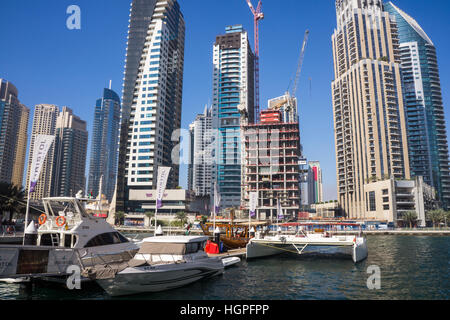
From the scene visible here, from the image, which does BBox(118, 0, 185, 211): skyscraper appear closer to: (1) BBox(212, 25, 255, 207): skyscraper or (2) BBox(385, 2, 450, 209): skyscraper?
(1) BBox(212, 25, 255, 207): skyscraper

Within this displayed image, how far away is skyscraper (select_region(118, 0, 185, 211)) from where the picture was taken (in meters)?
132

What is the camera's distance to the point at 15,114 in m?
186

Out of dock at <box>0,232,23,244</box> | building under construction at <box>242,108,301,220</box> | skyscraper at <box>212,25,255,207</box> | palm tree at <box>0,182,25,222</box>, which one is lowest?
dock at <box>0,232,23,244</box>

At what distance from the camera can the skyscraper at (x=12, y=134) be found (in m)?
168

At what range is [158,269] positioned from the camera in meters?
18.0

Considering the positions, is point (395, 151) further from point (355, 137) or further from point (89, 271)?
point (89, 271)

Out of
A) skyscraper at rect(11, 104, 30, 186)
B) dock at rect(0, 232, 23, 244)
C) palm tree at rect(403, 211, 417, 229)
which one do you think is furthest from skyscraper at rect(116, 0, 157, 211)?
palm tree at rect(403, 211, 417, 229)

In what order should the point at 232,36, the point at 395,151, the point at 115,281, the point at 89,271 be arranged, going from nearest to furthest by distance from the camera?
1. the point at 115,281
2. the point at 89,271
3. the point at 395,151
4. the point at 232,36

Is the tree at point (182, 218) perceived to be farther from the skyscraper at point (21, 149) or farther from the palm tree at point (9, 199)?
the skyscraper at point (21, 149)

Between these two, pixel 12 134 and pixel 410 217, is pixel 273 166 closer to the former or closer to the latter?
pixel 410 217

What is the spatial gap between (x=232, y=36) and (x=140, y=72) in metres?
83.4

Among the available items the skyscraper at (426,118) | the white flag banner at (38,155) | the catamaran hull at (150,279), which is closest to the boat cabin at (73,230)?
the white flag banner at (38,155)

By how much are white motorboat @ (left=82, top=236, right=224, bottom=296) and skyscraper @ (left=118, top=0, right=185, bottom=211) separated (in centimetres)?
11225
